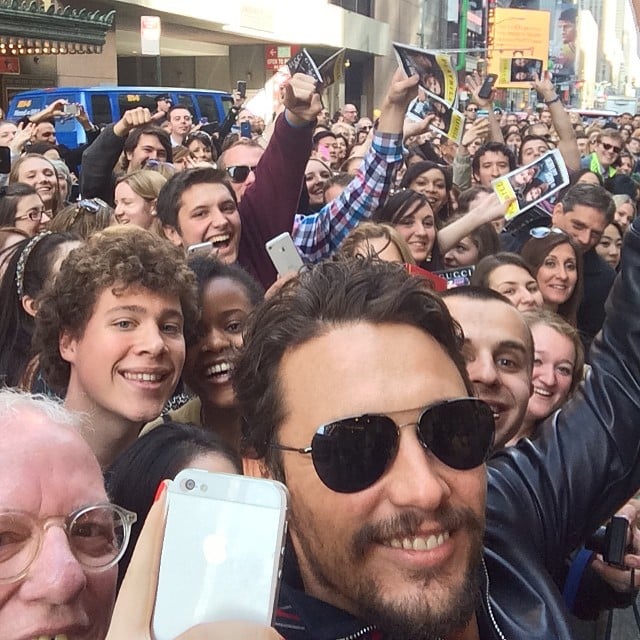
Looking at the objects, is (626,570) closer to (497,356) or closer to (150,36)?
(497,356)

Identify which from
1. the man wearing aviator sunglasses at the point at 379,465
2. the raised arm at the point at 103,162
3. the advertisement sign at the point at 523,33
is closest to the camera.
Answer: the man wearing aviator sunglasses at the point at 379,465

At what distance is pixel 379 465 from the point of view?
4.70 feet

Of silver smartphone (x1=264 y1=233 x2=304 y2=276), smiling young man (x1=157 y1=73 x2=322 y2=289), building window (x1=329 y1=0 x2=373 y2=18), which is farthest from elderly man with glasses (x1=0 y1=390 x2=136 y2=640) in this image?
building window (x1=329 y1=0 x2=373 y2=18)

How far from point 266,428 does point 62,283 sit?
1.38m

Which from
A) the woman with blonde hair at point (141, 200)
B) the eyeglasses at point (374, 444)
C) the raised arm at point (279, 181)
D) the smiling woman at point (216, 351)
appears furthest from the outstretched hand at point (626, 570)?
the woman with blonde hair at point (141, 200)

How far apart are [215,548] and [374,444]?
38cm

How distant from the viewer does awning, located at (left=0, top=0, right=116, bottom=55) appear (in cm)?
1036

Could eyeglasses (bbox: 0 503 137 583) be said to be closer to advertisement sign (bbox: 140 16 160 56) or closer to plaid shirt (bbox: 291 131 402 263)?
plaid shirt (bbox: 291 131 402 263)

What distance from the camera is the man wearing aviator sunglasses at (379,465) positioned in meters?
1.41

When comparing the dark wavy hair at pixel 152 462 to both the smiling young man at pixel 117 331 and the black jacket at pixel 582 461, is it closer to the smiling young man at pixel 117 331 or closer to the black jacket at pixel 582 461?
the smiling young man at pixel 117 331

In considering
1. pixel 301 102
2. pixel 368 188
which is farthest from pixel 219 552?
pixel 368 188

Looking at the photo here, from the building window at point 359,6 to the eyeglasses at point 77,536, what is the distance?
3643 cm

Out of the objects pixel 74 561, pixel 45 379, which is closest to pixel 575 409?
pixel 74 561

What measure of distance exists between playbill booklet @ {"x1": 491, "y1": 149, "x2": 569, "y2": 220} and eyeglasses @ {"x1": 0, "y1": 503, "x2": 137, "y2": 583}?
3927 mm
